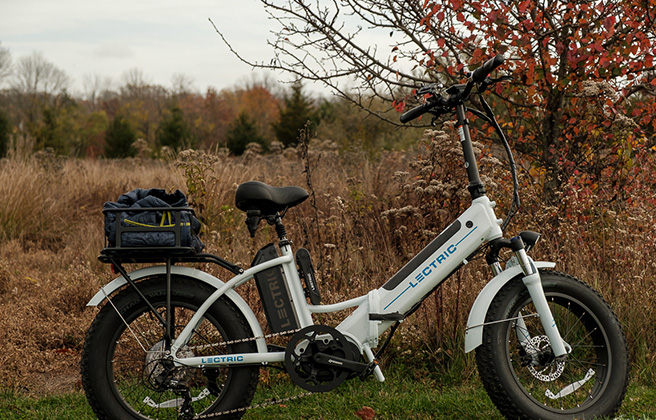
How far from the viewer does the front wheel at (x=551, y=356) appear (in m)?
2.71

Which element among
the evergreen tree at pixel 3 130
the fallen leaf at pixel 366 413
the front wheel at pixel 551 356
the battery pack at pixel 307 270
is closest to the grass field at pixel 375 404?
the fallen leaf at pixel 366 413

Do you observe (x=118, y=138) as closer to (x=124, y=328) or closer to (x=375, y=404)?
(x=124, y=328)

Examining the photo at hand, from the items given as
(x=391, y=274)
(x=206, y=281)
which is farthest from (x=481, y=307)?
(x=391, y=274)

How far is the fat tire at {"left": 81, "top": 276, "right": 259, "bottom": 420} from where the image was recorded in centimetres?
272

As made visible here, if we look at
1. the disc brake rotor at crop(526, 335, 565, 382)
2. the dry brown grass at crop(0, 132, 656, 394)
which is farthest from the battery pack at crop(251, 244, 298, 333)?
the disc brake rotor at crop(526, 335, 565, 382)

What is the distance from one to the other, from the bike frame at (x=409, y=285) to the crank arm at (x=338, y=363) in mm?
78

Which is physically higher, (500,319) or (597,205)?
(597,205)

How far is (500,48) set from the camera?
451 cm

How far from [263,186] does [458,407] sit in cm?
148

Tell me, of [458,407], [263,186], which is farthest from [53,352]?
[458,407]

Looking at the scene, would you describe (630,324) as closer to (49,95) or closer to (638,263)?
(638,263)

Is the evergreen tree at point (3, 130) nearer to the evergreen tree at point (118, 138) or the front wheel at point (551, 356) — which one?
the evergreen tree at point (118, 138)

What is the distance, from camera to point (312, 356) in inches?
109

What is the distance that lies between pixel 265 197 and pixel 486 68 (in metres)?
1.11
